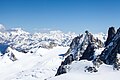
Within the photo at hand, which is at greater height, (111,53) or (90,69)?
(111,53)

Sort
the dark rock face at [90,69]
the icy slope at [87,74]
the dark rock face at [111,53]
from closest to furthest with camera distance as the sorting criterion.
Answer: the icy slope at [87,74]
the dark rock face at [90,69]
the dark rock face at [111,53]

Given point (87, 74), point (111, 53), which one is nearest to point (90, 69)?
point (87, 74)

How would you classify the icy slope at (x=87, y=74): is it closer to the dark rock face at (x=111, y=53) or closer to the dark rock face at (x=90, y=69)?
the dark rock face at (x=90, y=69)

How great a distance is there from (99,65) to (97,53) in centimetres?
3120

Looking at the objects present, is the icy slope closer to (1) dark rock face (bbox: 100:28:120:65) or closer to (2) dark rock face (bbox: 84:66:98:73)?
(2) dark rock face (bbox: 84:66:98:73)

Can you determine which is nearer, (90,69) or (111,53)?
(90,69)

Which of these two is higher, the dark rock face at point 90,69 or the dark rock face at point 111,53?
the dark rock face at point 111,53

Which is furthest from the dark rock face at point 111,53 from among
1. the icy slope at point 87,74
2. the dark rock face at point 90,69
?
the dark rock face at point 90,69

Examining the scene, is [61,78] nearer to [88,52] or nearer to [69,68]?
[69,68]

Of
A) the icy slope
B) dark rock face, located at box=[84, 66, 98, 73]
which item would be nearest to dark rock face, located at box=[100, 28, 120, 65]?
the icy slope

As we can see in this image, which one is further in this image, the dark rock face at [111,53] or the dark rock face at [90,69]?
the dark rock face at [111,53]

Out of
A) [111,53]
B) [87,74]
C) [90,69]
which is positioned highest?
[111,53]

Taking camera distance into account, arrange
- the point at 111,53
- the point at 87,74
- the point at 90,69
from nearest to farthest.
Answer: the point at 87,74, the point at 90,69, the point at 111,53

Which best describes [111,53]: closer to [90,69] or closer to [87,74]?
[90,69]
